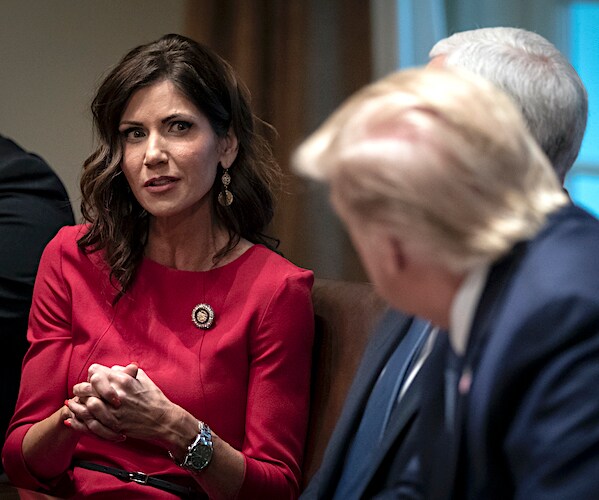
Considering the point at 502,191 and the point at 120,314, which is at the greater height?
the point at 502,191

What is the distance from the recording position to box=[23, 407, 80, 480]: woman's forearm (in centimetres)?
205

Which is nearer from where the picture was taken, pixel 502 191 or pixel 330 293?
pixel 502 191

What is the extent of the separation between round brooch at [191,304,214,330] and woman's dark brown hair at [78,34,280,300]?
0.15m

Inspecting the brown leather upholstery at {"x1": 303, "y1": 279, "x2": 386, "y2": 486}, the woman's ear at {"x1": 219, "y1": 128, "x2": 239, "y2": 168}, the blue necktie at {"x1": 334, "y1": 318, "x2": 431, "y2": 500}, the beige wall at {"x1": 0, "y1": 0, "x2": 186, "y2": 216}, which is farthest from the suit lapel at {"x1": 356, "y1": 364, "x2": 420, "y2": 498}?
the beige wall at {"x1": 0, "y1": 0, "x2": 186, "y2": 216}

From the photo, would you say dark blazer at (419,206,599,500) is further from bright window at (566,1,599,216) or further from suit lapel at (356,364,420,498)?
bright window at (566,1,599,216)

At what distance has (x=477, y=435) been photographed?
1.05 m

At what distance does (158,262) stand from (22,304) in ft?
1.60

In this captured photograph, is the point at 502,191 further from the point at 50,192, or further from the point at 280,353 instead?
the point at 50,192

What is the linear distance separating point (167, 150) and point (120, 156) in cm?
15

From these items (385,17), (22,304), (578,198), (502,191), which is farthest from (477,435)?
(385,17)

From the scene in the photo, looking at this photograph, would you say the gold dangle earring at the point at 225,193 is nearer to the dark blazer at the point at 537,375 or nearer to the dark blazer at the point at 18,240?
the dark blazer at the point at 18,240

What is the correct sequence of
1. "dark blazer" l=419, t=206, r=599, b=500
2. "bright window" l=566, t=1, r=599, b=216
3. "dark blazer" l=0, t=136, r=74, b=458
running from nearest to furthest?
"dark blazer" l=419, t=206, r=599, b=500
"dark blazer" l=0, t=136, r=74, b=458
"bright window" l=566, t=1, r=599, b=216

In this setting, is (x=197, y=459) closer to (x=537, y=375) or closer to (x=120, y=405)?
(x=120, y=405)

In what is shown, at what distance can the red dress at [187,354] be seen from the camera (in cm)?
207
